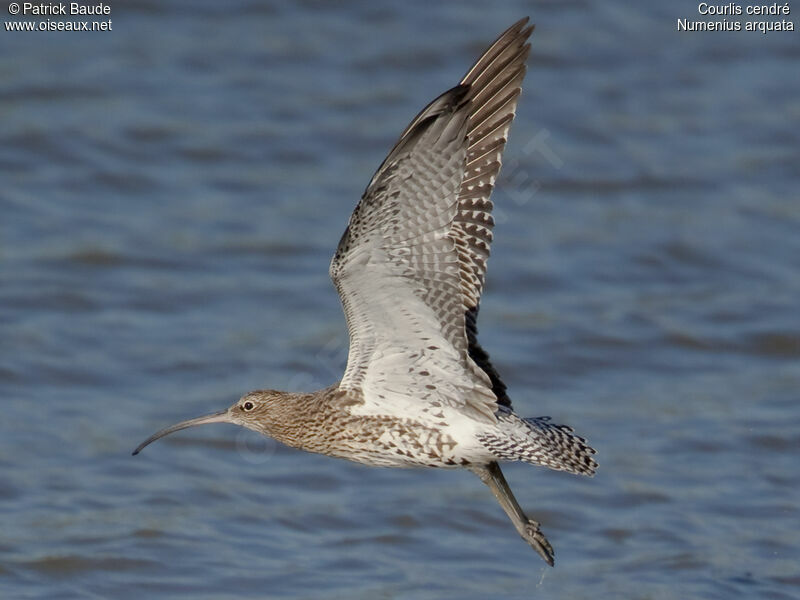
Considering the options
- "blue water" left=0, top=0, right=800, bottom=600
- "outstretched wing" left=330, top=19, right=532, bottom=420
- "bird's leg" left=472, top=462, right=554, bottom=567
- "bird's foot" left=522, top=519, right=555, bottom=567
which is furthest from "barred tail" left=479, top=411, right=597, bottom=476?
"blue water" left=0, top=0, right=800, bottom=600

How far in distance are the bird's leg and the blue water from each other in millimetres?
835

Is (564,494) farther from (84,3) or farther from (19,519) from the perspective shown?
(84,3)

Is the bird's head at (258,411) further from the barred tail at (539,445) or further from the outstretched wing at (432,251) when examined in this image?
the barred tail at (539,445)

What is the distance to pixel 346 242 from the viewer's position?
5.51m

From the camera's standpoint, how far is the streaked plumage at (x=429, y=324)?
5.44 metres

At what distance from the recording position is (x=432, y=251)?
5613mm

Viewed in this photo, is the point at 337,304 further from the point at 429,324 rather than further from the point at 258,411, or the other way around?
the point at 429,324

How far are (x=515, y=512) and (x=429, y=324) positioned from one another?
1.43 m

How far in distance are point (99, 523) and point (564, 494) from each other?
2.77 meters

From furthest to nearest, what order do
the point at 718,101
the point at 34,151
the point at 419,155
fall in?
1. the point at 718,101
2. the point at 34,151
3. the point at 419,155

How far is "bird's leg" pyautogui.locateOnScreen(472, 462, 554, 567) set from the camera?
6.89 metres

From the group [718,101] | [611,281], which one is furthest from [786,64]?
[611,281]

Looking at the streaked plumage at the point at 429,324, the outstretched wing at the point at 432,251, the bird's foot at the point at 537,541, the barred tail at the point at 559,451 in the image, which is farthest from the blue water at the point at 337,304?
the outstretched wing at the point at 432,251

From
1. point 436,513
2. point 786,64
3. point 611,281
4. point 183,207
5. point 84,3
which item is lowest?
point 436,513
